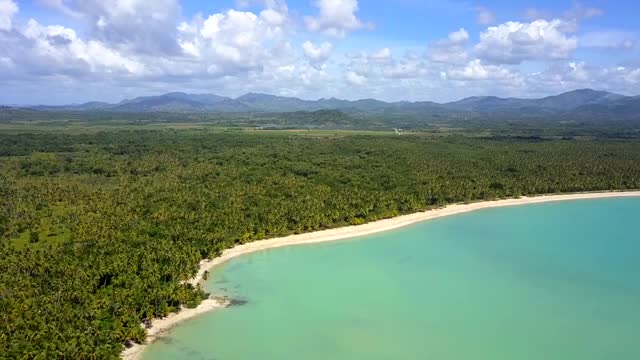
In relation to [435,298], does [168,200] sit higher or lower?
higher

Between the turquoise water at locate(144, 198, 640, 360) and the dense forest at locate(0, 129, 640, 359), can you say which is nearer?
the dense forest at locate(0, 129, 640, 359)

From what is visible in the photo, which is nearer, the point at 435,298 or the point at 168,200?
the point at 435,298

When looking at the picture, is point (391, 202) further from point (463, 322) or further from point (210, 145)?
point (210, 145)

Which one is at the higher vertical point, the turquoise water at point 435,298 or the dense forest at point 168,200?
the dense forest at point 168,200

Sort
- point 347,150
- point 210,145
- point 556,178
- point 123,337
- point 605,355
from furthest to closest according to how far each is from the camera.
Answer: point 210,145 → point 347,150 → point 556,178 → point 605,355 → point 123,337

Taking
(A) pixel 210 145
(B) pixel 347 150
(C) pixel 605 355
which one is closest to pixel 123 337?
(C) pixel 605 355
